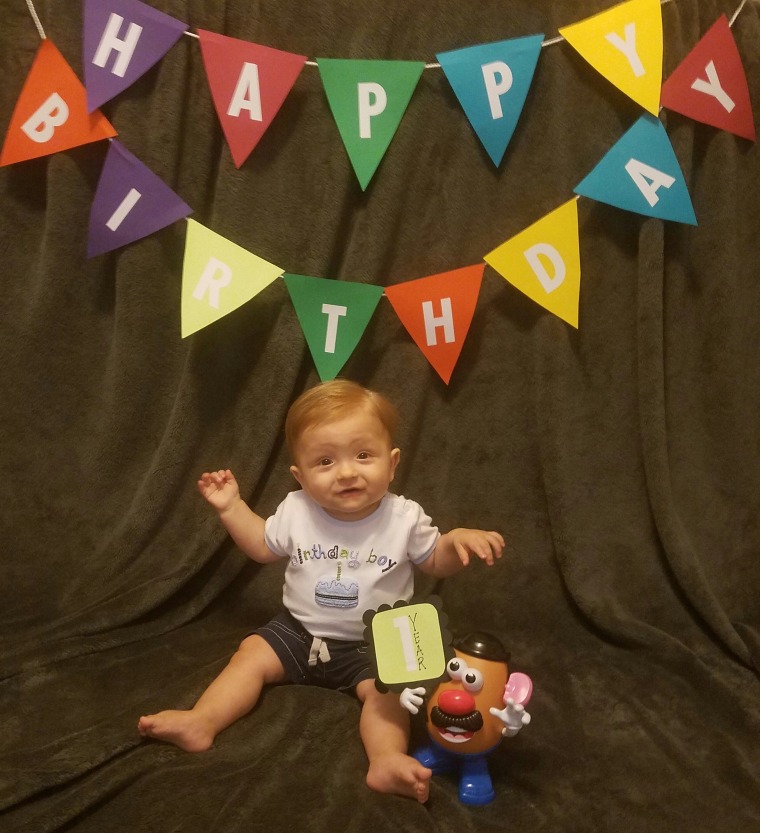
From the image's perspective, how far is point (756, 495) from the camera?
1.43 meters

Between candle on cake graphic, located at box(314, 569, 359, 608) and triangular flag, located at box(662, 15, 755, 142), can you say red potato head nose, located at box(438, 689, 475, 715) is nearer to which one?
candle on cake graphic, located at box(314, 569, 359, 608)

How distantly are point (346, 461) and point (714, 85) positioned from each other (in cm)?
90

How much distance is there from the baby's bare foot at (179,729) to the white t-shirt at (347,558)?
0.75 ft

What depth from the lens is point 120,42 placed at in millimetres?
1257

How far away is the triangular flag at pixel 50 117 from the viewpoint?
128 centimetres

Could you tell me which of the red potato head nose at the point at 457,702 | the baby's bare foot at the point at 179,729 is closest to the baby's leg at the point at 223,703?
the baby's bare foot at the point at 179,729

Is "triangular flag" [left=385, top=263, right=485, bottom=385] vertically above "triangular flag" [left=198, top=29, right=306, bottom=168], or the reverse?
"triangular flag" [left=198, top=29, right=306, bottom=168]

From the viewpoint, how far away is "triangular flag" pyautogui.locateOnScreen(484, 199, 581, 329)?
1.30 m

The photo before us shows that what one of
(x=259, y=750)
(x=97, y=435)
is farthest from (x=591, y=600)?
(x=97, y=435)

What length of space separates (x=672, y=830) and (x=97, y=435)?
1.15 meters

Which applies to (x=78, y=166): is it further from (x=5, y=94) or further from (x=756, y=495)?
(x=756, y=495)

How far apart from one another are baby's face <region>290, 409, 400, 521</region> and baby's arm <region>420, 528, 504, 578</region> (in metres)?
0.14

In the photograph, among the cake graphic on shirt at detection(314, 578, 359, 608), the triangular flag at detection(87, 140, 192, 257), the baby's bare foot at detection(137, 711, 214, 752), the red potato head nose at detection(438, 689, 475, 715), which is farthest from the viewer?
the triangular flag at detection(87, 140, 192, 257)

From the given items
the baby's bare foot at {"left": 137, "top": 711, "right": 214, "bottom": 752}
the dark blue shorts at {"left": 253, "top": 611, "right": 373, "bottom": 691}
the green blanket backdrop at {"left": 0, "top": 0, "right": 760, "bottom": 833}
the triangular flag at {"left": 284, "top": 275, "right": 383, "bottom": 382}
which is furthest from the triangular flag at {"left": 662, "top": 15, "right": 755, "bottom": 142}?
the baby's bare foot at {"left": 137, "top": 711, "right": 214, "bottom": 752}
